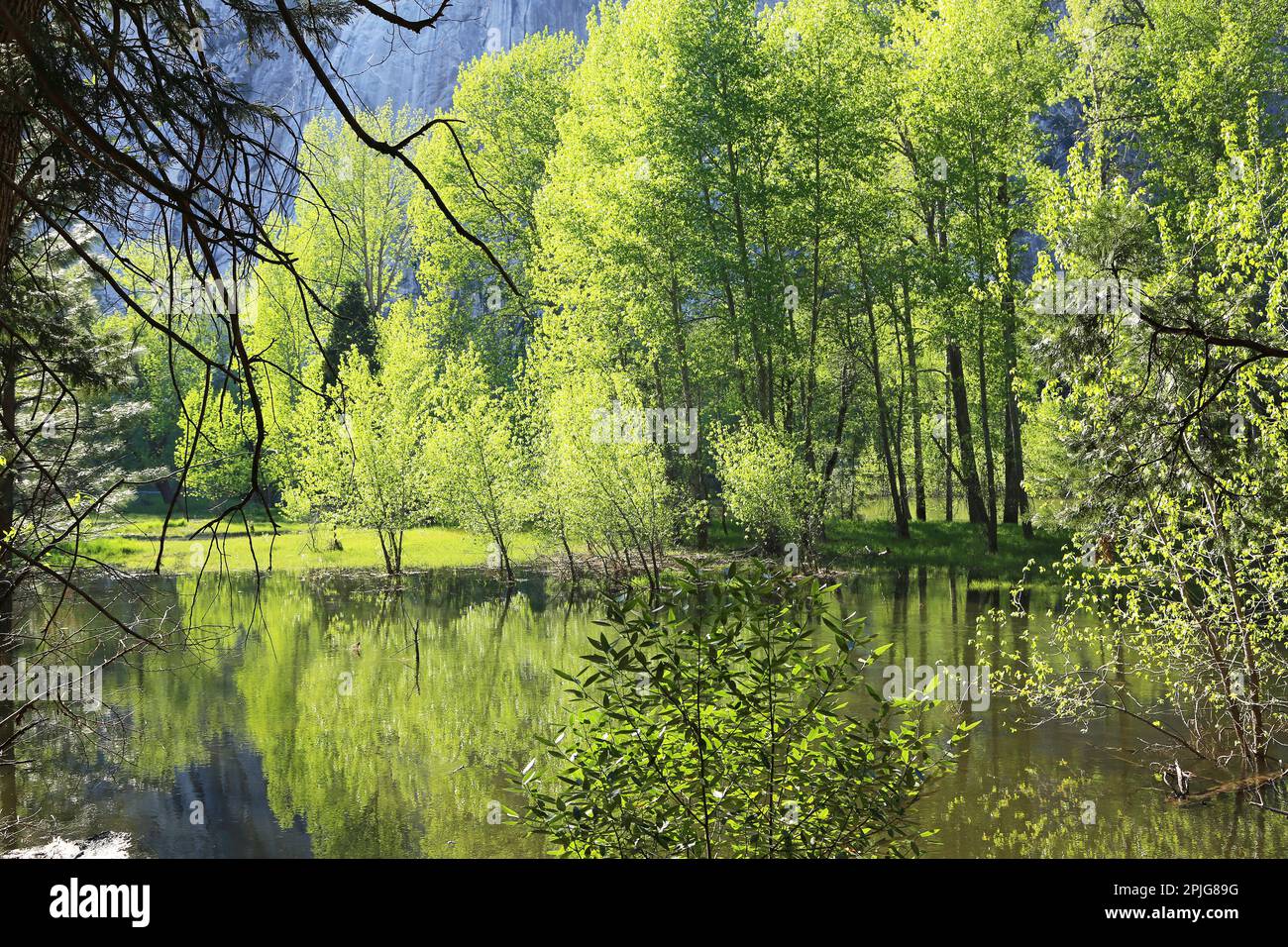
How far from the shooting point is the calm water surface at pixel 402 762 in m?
9.88

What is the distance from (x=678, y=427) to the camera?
32.2 m

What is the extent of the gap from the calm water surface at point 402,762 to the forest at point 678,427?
0.33ft

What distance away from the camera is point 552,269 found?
35.5m

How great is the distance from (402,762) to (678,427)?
20530mm

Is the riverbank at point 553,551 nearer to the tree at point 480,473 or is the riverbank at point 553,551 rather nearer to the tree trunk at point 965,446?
the tree trunk at point 965,446

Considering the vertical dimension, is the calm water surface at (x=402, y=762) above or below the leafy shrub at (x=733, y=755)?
below

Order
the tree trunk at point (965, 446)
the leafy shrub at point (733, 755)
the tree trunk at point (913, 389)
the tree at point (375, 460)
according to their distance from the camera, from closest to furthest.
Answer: the leafy shrub at point (733, 755)
the tree at point (375, 460)
the tree trunk at point (965, 446)
the tree trunk at point (913, 389)

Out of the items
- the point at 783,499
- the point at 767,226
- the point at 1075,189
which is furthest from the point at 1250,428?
the point at 767,226

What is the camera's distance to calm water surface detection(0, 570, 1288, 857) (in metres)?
9.88

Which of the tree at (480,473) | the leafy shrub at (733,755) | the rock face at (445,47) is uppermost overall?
the rock face at (445,47)

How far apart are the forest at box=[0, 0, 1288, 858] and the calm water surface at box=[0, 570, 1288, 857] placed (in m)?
0.10

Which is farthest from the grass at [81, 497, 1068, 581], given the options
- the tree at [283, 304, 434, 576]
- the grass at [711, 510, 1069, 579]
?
the tree at [283, 304, 434, 576]

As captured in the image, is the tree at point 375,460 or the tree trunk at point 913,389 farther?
the tree trunk at point 913,389

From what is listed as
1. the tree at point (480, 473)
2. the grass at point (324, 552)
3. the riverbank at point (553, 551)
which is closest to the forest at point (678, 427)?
the tree at point (480, 473)
